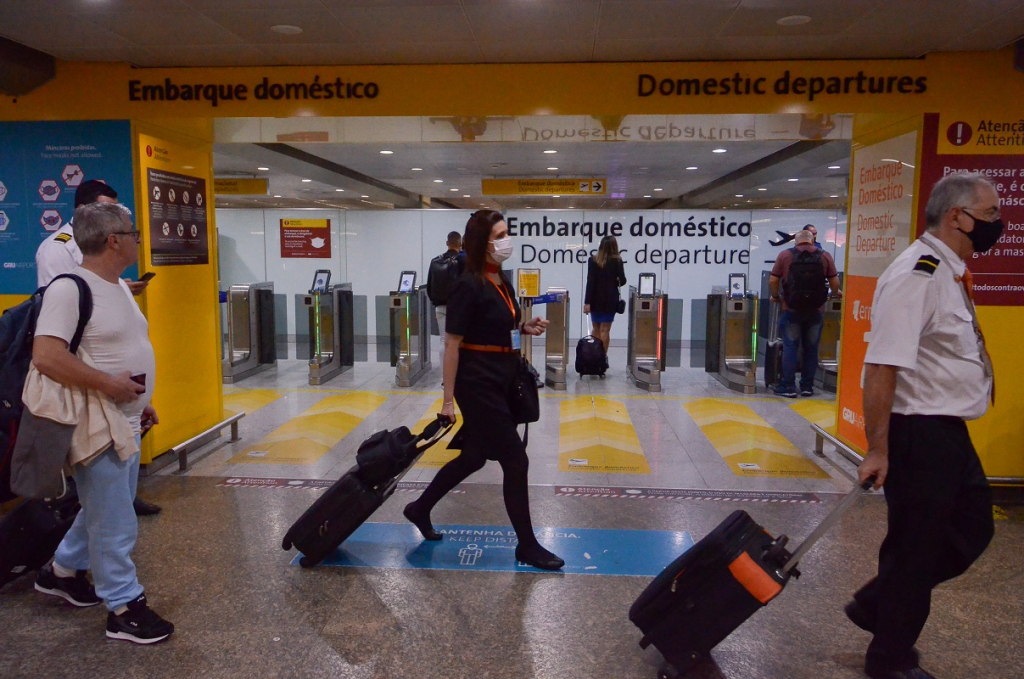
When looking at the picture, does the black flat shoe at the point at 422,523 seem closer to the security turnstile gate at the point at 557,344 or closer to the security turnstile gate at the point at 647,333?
the security turnstile gate at the point at 557,344

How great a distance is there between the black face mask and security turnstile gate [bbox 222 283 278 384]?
8685 mm

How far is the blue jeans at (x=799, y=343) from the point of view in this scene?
26.8 feet

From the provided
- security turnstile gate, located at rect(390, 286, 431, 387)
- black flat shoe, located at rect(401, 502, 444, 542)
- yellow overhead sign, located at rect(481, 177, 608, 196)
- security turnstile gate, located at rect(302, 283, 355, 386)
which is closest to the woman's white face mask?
black flat shoe, located at rect(401, 502, 444, 542)

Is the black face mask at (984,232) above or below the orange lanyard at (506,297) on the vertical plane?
above

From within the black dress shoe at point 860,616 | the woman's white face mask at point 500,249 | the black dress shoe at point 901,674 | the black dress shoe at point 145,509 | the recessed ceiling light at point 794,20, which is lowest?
the black dress shoe at point 901,674

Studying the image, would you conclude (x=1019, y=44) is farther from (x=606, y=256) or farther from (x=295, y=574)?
(x=295, y=574)

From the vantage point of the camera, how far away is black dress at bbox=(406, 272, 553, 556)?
342cm

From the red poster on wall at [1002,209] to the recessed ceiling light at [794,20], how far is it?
1.14 m

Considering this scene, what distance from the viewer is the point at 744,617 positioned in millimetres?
2559

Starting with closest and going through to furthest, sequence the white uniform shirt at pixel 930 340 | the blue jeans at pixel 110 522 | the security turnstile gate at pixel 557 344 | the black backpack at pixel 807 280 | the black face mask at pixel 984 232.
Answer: the white uniform shirt at pixel 930 340, the black face mask at pixel 984 232, the blue jeans at pixel 110 522, the black backpack at pixel 807 280, the security turnstile gate at pixel 557 344

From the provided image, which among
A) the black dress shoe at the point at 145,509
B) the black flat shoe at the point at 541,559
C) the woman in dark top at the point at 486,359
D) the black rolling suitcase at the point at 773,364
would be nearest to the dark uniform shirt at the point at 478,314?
the woman in dark top at the point at 486,359

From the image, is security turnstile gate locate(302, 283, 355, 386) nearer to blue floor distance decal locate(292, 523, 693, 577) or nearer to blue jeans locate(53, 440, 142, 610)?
blue floor distance decal locate(292, 523, 693, 577)

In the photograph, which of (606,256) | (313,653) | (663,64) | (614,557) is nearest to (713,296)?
(606,256)

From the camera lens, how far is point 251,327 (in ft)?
32.6
